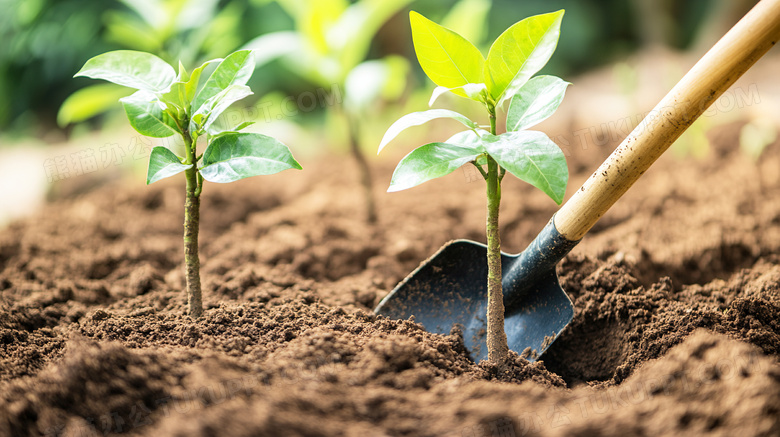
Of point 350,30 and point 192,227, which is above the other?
point 350,30

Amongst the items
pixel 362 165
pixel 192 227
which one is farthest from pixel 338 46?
pixel 192 227

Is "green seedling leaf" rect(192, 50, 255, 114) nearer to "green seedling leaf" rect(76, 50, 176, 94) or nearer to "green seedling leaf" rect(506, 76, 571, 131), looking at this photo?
"green seedling leaf" rect(76, 50, 176, 94)

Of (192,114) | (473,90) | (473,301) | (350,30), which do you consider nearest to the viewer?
(473,90)

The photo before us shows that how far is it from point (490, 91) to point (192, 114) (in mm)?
643

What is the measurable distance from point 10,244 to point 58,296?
667mm

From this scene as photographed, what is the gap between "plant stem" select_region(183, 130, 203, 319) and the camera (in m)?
1.10

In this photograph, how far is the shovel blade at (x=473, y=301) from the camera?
4.17ft

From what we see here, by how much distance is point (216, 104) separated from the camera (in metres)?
1.06

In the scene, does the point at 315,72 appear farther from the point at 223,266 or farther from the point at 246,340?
the point at 246,340

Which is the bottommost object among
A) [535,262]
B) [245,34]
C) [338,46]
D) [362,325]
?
[362,325]

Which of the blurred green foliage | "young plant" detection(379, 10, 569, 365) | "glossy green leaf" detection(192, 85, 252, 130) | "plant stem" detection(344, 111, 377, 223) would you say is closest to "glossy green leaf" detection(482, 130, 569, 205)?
"young plant" detection(379, 10, 569, 365)

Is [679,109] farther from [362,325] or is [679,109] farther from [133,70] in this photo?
[133,70]

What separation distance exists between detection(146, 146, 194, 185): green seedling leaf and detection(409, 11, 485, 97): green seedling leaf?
54cm

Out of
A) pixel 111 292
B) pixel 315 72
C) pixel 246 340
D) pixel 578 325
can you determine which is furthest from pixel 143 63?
pixel 578 325
